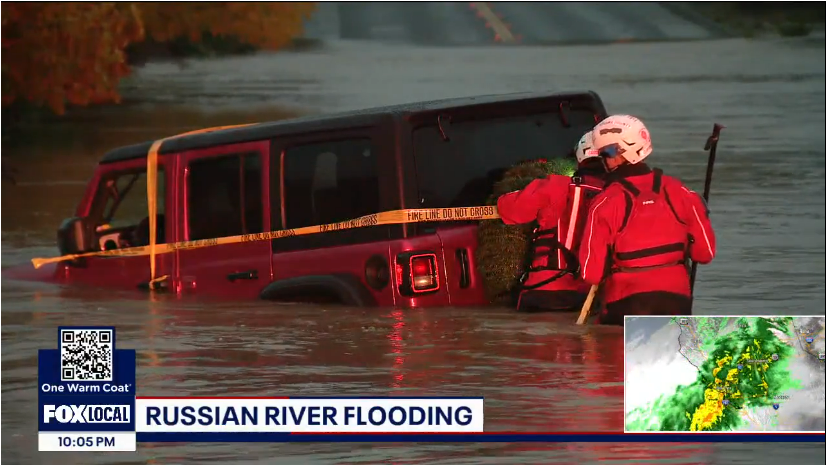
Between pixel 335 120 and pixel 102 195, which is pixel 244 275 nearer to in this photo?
pixel 335 120

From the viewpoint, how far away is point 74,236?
514 inches

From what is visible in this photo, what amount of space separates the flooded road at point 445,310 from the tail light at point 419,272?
9.2 inches

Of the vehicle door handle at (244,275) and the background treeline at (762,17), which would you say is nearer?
the vehicle door handle at (244,275)

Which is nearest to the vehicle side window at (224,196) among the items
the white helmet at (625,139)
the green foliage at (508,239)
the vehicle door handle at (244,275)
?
the vehicle door handle at (244,275)

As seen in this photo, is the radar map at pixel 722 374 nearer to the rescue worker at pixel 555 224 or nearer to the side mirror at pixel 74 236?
the rescue worker at pixel 555 224

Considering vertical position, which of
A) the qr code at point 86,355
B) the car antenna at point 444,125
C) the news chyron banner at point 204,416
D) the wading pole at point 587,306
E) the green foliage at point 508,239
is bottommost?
the news chyron banner at point 204,416

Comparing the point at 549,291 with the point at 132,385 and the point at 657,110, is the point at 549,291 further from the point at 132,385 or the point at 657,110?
the point at 657,110

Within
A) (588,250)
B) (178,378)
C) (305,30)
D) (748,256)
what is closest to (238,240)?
(178,378)

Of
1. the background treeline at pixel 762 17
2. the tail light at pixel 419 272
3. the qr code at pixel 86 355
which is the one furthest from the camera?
the background treeline at pixel 762 17

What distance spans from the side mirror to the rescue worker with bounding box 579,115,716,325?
469 cm

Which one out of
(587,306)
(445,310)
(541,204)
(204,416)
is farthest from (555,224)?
(204,416)

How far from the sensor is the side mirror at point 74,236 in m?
13.0

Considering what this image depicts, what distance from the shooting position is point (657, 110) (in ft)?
69.9

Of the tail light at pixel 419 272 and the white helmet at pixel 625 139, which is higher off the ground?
the white helmet at pixel 625 139
